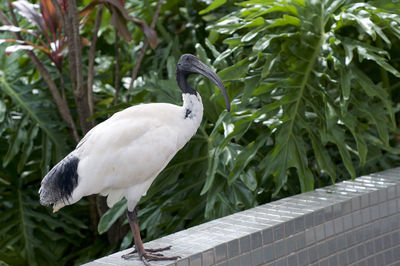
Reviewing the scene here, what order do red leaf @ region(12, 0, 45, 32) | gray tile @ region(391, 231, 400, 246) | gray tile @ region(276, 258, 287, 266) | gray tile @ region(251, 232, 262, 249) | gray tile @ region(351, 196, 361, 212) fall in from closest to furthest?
gray tile @ region(251, 232, 262, 249)
gray tile @ region(276, 258, 287, 266)
gray tile @ region(351, 196, 361, 212)
gray tile @ region(391, 231, 400, 246)
red leaf @ region(12, 0, 45, 32)

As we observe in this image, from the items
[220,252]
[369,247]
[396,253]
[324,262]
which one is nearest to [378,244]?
[369,247]

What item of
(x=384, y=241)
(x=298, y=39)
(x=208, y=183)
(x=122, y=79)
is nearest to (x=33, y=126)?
(x=122, y=79)

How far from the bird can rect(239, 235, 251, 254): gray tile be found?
0.26 metres

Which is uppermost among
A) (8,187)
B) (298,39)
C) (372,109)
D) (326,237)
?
(298,39)

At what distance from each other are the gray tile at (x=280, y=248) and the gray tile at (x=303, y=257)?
9 centimetres

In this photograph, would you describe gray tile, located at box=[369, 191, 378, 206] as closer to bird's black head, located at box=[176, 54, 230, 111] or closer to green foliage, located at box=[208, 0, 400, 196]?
green foliage, located at box=[208, 0, 400, 196]

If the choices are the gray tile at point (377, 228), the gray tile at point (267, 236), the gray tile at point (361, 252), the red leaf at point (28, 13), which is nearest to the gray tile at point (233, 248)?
the gray tile at point (267, 236)

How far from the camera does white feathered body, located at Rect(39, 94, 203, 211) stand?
82.2 inches

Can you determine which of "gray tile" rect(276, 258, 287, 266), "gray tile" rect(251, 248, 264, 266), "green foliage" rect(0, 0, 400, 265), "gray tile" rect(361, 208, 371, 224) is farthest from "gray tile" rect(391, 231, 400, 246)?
"gray tile" rect(251, 248, 264, 266)

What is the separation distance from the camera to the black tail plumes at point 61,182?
2.09 metres

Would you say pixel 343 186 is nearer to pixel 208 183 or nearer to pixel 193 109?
pixel 208 183

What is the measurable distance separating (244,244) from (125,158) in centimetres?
52

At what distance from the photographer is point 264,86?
314 cm

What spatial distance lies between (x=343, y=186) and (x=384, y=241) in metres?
0.30
